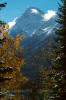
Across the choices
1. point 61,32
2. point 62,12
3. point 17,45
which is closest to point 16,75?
point 17,45

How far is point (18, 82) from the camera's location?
14547mm

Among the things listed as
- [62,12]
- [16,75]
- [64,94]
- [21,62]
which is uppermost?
[62,12]

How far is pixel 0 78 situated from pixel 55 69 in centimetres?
877

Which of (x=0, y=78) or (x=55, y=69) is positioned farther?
(x=55, y=69)

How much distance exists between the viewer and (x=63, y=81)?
1684 centimetres

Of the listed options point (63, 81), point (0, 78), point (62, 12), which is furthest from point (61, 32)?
point (0, 78)

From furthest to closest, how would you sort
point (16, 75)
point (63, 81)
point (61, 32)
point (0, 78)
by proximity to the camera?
1. point (61, 32)
2. point (63, 81)
3. point (16, 75)
4. point (0, 78)

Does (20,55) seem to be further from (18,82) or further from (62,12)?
(62,12)

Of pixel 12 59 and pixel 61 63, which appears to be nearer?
pixel 12 59

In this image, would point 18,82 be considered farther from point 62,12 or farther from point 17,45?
point 62,12

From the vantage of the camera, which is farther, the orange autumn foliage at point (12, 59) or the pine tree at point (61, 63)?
the pine tree at point (61, 63)

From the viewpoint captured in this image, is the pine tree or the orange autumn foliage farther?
the pine tree

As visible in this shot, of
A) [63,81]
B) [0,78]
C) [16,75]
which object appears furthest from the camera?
[63,81]

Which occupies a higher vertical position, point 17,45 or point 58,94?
point 17,45
